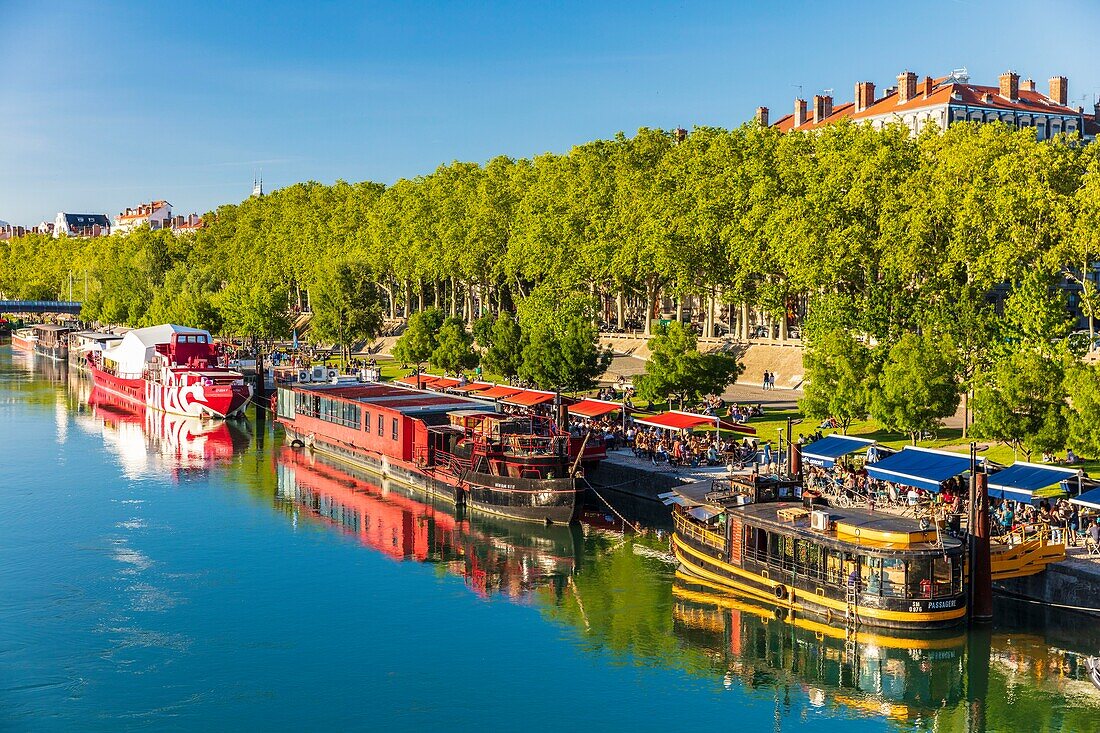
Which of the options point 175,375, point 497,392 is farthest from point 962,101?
point 175,375

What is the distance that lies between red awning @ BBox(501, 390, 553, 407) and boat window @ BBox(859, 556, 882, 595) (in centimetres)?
3520

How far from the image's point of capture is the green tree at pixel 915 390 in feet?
187

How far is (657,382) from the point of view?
230ft

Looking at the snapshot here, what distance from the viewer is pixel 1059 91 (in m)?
134

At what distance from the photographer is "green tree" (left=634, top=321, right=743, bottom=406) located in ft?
230

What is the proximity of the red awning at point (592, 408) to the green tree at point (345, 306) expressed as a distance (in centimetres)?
5272

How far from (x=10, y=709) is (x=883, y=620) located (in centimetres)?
2553

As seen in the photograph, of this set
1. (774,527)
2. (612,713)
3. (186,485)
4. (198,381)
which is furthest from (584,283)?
(612,713)

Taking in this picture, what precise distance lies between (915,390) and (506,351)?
37222 mm

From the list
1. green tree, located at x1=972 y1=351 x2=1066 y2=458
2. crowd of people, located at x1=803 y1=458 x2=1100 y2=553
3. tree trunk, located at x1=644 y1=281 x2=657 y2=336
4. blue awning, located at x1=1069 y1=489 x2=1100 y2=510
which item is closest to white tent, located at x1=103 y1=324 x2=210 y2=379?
tree trunk, located at x1=644 y1=281 x2=657 y2=336

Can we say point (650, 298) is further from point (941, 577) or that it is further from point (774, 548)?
point (941, 577)

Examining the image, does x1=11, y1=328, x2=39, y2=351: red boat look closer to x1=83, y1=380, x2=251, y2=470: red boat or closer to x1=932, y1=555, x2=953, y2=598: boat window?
x1=83, y1=380, x2=251, y2=470: red boat

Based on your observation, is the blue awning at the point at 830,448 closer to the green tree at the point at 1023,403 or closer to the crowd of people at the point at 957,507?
the crowd of people at the point at 957,507

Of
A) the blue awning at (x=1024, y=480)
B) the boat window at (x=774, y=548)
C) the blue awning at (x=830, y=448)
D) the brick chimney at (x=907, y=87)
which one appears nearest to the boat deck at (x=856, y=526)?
the boat window at (x=774, y=548)
